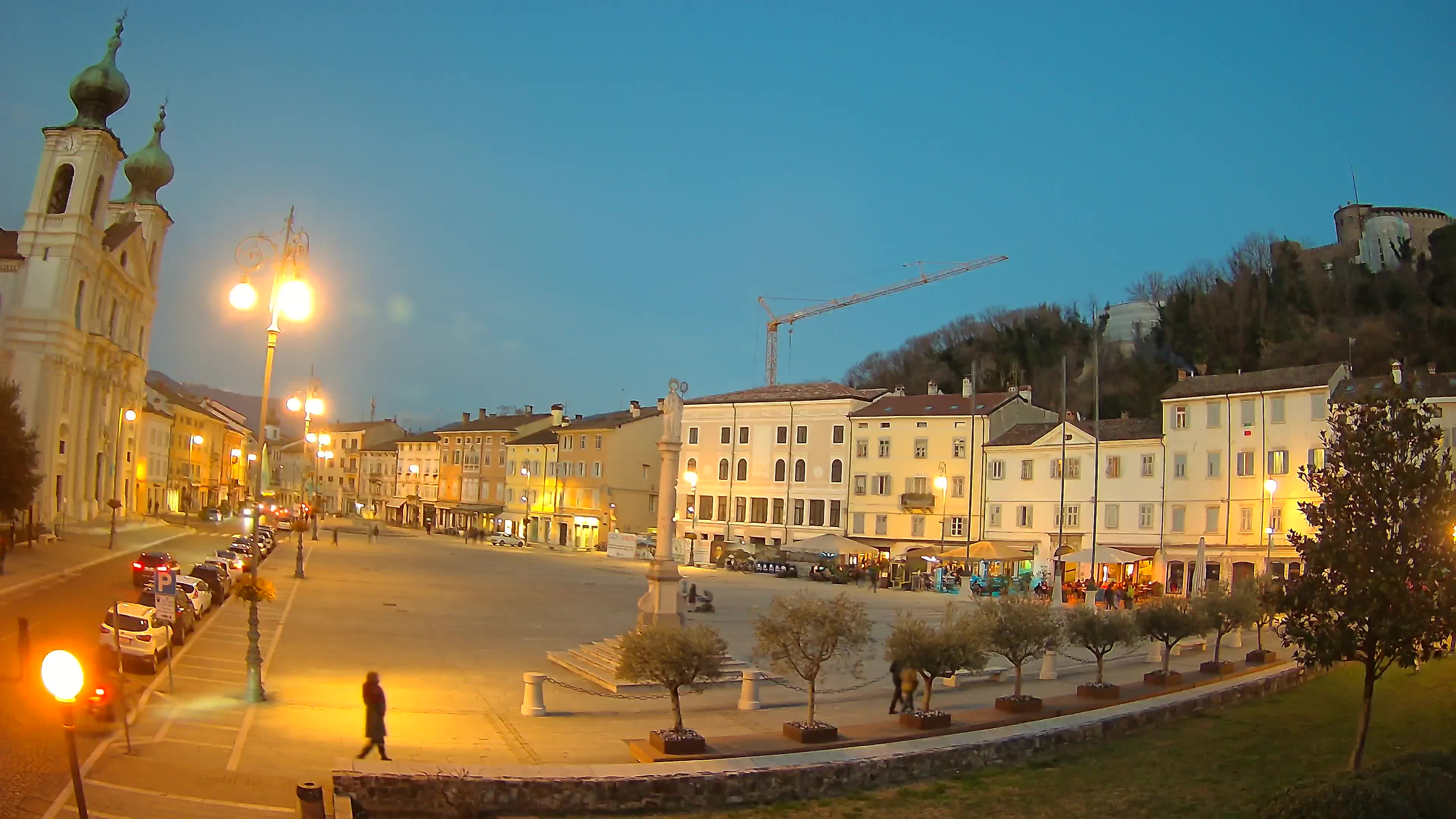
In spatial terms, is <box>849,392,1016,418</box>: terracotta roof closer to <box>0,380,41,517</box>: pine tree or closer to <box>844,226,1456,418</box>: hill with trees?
<box>844,226,1456,418</box>: hill with trees

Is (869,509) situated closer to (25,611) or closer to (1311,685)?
(1311,685)

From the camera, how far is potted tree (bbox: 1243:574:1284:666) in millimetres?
14062

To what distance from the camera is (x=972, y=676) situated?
23.6 meters

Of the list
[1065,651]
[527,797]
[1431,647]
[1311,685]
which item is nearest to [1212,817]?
[1431,647]

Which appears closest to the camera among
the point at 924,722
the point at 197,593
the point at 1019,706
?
the point at 924,722

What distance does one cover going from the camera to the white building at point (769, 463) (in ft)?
223

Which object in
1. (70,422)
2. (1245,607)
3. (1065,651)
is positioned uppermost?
(70,422)

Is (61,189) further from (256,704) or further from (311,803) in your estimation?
(311,803)

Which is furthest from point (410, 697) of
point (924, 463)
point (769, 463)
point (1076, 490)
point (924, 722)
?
point (769, 463)

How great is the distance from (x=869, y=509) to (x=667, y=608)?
44.9 metres

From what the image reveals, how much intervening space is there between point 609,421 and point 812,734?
7195 cm

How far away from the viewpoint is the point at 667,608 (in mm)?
22438

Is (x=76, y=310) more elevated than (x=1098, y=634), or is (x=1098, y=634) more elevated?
(x=76, y=310)

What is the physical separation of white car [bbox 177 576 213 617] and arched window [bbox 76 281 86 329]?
38849 millimetres
